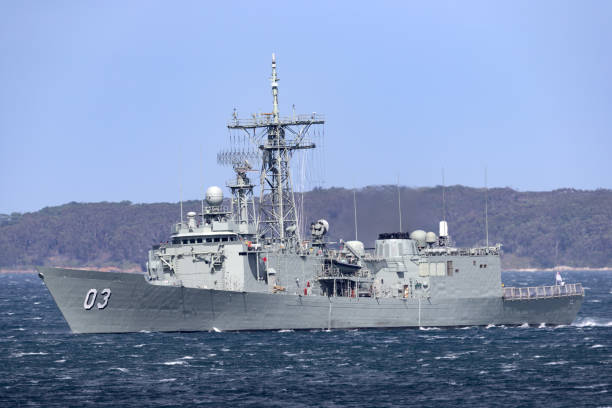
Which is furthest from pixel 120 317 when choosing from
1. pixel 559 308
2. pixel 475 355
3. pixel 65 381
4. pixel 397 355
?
pixel 559 308

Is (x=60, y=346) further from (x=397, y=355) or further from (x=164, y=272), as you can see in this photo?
(x=397, y=355)

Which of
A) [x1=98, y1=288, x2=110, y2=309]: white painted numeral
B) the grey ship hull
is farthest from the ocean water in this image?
[x1=98, y1=288, x2=110, y2=309]: white painted numeral

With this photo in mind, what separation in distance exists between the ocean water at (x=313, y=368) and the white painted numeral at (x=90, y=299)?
174 centimetres

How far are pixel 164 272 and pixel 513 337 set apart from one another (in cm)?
1768

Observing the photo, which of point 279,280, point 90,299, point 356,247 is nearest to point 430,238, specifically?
point 356,247

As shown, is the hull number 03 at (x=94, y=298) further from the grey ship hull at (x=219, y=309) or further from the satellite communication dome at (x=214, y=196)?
the satellite communication dome at (x=214, y=196)

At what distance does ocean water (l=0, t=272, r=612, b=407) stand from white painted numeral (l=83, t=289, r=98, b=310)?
174 centimetres

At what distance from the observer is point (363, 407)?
31.4 meters

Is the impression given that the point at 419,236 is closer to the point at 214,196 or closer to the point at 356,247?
the point at 356,247

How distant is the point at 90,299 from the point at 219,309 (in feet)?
19.7

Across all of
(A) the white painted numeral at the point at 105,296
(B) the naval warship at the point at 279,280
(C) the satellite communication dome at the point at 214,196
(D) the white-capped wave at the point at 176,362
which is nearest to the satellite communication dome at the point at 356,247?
(B) the naval warship at the point at 279,280

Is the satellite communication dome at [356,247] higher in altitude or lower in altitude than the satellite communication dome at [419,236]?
lower

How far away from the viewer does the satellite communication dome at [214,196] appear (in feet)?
160

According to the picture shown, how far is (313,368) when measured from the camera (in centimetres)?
3875
